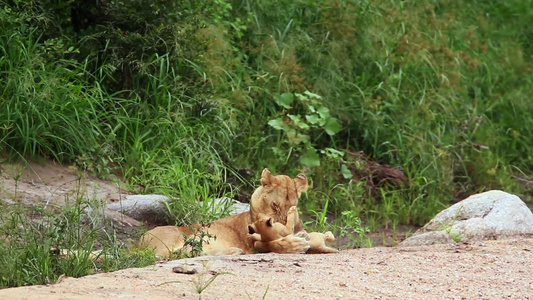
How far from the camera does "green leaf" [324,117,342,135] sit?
29.9ft

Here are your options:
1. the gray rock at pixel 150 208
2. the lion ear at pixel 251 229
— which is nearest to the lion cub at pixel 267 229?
the lion ear at pixel 251 229

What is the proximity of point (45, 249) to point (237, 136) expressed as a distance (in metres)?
4.02

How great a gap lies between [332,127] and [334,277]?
14.7 feet

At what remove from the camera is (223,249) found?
5.70m

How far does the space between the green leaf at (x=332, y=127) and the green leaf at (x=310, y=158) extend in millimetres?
418

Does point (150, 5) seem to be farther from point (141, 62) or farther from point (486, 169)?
point (486, 169)

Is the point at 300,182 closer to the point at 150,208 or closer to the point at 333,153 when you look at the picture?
the point at 150,208

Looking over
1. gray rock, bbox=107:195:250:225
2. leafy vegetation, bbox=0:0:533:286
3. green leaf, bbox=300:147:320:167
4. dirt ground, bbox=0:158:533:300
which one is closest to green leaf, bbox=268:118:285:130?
leafy vegetation, bbox=0:0:533:286

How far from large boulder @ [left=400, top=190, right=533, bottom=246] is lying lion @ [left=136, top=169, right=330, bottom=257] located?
1.41 metres

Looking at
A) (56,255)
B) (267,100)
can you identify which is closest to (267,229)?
(56,255)

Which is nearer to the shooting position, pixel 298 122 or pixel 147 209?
pixel 147 209

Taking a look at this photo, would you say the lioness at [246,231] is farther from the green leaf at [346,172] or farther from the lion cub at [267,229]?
the green leaf at [346,172]

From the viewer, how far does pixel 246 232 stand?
19.3 feet

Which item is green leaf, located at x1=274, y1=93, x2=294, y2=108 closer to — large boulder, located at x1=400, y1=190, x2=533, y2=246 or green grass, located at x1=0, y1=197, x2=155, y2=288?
large boulder, located at x1=400, y1=190, x2=533, y2=246
